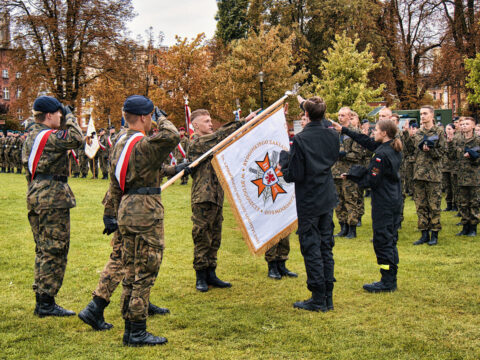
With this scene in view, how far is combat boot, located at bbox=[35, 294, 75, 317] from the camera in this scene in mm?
5383

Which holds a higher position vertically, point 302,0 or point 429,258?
point 302,0

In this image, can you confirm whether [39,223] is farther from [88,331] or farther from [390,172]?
[390,172]

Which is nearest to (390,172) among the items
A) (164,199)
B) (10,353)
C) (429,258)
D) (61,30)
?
(429,258)

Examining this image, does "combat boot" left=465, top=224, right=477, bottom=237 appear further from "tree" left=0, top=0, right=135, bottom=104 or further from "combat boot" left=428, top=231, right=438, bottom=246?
"tree" left=0, top=0, right=135, bottom=104

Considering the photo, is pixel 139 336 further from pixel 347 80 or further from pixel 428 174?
pixel 347 80

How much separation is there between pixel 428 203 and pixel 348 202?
161 cm

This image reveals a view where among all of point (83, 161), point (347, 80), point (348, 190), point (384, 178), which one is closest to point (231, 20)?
point (347, 80)

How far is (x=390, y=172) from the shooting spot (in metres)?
6.20

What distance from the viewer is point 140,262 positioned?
14.9ft

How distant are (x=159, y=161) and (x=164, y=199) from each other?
12013mm

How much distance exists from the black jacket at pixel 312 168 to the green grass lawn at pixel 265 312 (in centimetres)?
130

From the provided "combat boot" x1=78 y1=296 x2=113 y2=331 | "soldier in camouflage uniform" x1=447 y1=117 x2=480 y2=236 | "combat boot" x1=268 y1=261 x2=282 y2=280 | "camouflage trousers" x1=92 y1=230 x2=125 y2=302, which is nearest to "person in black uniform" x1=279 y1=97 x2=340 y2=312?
"combat boot" x1=268 y1=261 x2=282 y2=280

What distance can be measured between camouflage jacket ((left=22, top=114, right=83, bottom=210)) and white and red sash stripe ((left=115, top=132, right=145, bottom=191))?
36.9 inches

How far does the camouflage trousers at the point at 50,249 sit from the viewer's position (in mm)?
5348
